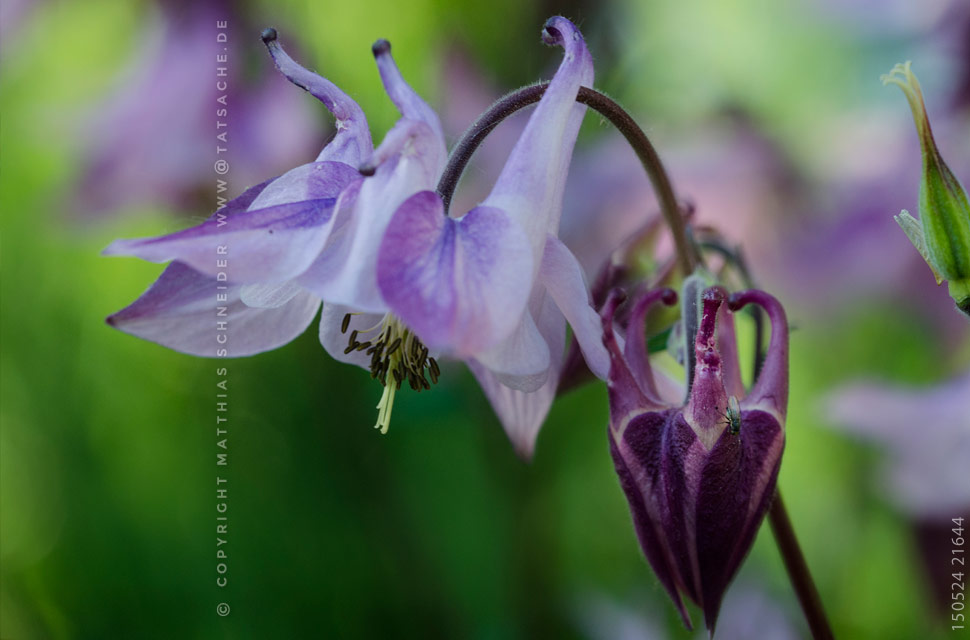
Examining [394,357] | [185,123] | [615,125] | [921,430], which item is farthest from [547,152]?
[185,123]

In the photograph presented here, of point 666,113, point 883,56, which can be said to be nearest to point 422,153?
point 666,113

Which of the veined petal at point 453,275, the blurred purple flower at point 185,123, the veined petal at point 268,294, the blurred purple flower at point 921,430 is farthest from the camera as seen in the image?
the blurred purple flower at point 185,123

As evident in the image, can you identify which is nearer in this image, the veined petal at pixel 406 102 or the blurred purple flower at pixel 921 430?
the veined petal at pixel 406 102

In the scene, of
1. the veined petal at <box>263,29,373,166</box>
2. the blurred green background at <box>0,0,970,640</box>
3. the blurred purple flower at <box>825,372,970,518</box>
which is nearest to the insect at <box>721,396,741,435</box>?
the veined petal at <box>263,29,373,166</box>

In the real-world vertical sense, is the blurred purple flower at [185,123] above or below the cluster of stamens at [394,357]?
above

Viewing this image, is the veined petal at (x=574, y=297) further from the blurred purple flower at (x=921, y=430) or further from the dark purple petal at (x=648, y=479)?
the blurred purple flower at (x=921, y=430)

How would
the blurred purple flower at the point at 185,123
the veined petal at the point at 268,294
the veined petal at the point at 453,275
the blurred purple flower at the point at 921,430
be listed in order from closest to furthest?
1. the veined petal at the point at 453,275
2. the veined petal at the point at 268,294
3. the blurred purple flower at the point at 921,430
4. the blurred purple flower at the point at 185,123

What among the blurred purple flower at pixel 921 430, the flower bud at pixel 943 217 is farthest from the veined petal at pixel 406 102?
the blurred purple flower at pixel 921 430

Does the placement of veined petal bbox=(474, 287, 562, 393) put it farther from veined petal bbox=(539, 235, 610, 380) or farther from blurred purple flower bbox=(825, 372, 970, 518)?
blurred purple flower bbox=(825, 372, 970, 518)
